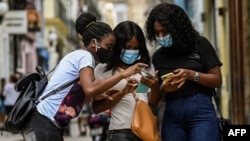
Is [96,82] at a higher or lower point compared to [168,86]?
higher

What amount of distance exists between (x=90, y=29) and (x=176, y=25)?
25.1 inches

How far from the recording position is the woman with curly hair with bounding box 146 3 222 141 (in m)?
5.24

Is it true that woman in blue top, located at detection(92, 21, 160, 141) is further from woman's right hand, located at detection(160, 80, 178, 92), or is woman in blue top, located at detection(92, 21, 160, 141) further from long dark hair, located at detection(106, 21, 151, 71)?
woman's right hand, located at detection(160, 80, 178, 92)

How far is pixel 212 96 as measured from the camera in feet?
17.9

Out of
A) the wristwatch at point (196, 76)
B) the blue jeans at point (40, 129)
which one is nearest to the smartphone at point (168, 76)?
the wristwatch at point (196, 76)

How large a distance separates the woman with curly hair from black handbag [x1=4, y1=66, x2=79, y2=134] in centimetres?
72

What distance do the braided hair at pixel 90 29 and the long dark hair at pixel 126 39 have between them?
0.40 ft

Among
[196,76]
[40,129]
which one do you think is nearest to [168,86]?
[196,76]

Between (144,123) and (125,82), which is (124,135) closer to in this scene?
(144,123)

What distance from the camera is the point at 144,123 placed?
5391 mm

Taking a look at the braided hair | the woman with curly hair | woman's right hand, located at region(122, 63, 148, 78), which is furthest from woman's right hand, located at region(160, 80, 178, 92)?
the braided hair

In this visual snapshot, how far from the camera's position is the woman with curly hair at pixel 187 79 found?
524 cm

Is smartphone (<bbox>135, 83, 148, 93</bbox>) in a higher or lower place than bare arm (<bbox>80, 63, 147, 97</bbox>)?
lower

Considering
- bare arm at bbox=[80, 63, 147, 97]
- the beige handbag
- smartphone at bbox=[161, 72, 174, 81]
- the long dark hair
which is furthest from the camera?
the long dark hair
